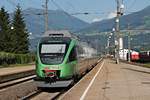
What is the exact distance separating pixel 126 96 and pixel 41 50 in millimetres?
6144

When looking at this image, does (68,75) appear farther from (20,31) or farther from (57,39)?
(20,31)

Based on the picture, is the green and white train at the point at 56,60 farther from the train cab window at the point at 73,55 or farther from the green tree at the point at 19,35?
the green tree at the point at 19,35

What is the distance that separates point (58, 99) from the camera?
20000mm

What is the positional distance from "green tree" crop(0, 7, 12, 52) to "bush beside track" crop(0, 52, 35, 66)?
5717 mm

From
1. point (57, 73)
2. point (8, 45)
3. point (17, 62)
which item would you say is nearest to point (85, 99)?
point (57, 73)

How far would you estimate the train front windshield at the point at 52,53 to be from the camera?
23.8 m

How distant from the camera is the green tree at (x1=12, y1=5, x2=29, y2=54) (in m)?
103

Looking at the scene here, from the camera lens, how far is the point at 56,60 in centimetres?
2383

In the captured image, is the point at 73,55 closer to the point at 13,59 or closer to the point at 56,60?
the point at 56,60

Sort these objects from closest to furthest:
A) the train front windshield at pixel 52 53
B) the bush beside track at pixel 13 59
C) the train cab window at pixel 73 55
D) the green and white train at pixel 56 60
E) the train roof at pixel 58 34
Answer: the green and white train at pixel 56 60 → the train front windshield at pixel 52 53 → the train cab window at pixel 73 55 → the train roof at pixel 58 34 → the bush beside track at pixel 13 59

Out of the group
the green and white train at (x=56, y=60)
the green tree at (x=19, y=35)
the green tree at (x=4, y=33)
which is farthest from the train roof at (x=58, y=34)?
the green tree at (x=19, y=35)

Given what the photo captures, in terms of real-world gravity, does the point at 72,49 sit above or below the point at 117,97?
above

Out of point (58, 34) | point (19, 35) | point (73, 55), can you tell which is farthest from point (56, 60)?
point (19, 35)

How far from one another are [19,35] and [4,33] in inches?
340
